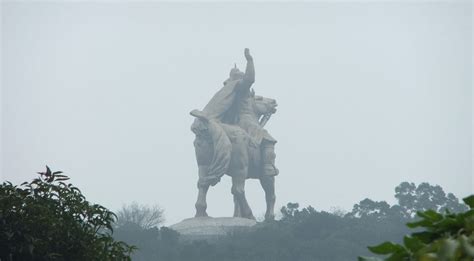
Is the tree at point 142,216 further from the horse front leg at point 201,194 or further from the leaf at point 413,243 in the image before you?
the leaf at point 413,243

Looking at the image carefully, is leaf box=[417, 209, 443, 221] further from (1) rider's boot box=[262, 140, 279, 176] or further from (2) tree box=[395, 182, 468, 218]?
(2) tree box=[395, 182, 468, 218]

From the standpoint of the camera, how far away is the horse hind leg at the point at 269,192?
65500mm

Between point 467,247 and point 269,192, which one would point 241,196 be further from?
point 467,247

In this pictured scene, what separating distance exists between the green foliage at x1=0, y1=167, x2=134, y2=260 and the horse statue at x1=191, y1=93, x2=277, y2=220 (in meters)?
46.4

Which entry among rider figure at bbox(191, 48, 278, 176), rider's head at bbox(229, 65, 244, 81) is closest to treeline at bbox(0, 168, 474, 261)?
rider figure at bbox(191, 48, 278, 176)


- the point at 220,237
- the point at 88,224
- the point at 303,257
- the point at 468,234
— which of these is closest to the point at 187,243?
the point at 220,237

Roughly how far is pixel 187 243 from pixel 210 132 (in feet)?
16.8

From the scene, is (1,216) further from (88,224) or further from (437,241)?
(437,241)

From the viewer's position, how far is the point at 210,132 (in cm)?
6269

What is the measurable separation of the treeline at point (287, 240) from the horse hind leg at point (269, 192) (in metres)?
0.83

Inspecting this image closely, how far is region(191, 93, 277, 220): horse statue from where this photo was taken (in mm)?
62219

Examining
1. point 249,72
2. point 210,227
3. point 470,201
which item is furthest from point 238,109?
point 470,201

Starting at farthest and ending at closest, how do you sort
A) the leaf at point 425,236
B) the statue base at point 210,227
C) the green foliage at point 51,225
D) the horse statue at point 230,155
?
the statue base at point 210,227 → the horse statue at point 230,155 → the green foliage at point 51,225 → the leaf at point 425,236

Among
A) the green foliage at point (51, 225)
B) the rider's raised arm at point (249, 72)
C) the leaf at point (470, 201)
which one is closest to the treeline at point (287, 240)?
the rider's raised arm at point (249, 72)
